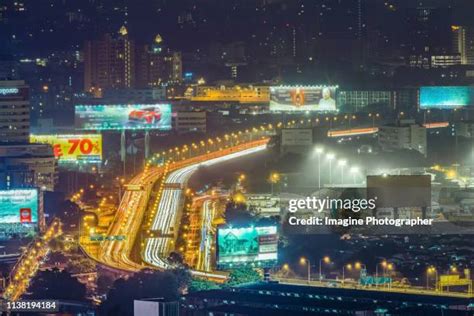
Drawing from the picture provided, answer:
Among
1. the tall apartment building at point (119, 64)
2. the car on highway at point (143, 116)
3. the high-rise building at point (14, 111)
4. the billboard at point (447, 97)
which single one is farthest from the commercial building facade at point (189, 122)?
the billboard at point (447, 97)

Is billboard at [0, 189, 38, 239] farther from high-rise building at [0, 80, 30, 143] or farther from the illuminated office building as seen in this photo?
the illuminated office building

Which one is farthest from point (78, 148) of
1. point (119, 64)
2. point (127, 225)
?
point (119, 64)

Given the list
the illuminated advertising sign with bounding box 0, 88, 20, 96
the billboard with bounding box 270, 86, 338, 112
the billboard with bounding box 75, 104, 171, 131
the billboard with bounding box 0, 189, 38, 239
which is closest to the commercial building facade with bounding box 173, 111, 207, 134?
the billboard with bounding box 270, 86, 338, 112

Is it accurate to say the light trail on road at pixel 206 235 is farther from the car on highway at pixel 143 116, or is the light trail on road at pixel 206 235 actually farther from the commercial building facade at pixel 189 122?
the commercial building facade at pixel 189 122

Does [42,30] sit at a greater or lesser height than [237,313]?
greater

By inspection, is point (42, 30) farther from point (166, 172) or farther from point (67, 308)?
point (67, 308)

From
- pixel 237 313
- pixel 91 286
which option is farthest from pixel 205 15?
pixel 237 313

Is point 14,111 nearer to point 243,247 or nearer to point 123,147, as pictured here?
point 123,147
